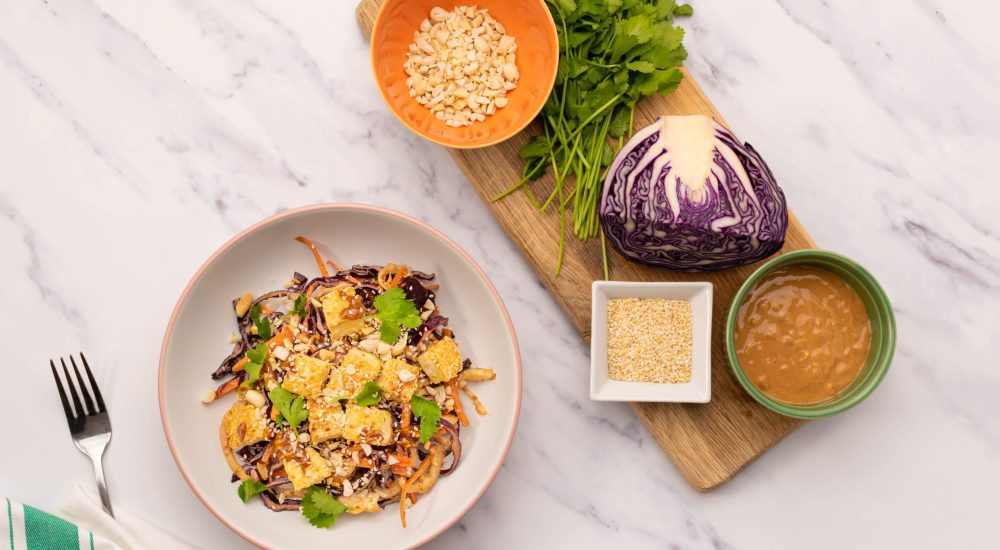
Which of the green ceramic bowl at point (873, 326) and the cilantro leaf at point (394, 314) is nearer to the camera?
the green ceramic bowl at point (873, 326)

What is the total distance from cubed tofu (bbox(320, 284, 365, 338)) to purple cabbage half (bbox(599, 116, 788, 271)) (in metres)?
0.75

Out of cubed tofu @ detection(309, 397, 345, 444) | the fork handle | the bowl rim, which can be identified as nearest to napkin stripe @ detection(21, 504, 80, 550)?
the fork handle

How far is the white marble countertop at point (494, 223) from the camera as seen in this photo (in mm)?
2426

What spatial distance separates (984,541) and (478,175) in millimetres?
1969

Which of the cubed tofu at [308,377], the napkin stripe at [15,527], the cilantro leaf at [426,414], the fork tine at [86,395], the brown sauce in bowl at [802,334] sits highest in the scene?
the fork tine at [86,395]

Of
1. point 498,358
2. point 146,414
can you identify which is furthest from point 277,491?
point 498,358

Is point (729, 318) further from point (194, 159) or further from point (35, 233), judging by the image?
point (35, 233)

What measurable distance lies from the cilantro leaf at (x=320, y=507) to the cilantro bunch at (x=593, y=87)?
0.92 m

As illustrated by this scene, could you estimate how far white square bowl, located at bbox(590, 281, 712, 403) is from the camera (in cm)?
219

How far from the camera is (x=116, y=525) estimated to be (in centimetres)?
235

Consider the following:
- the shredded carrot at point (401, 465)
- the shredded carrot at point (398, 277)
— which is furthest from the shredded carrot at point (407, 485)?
the shredded carrot at point (398, 277)

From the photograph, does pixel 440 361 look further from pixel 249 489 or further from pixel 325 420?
pixel 249 489

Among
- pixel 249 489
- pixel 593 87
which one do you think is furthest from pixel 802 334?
pixel 249 489

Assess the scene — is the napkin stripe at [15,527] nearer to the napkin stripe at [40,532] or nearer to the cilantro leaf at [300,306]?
the napkin stripe at [40,532]
